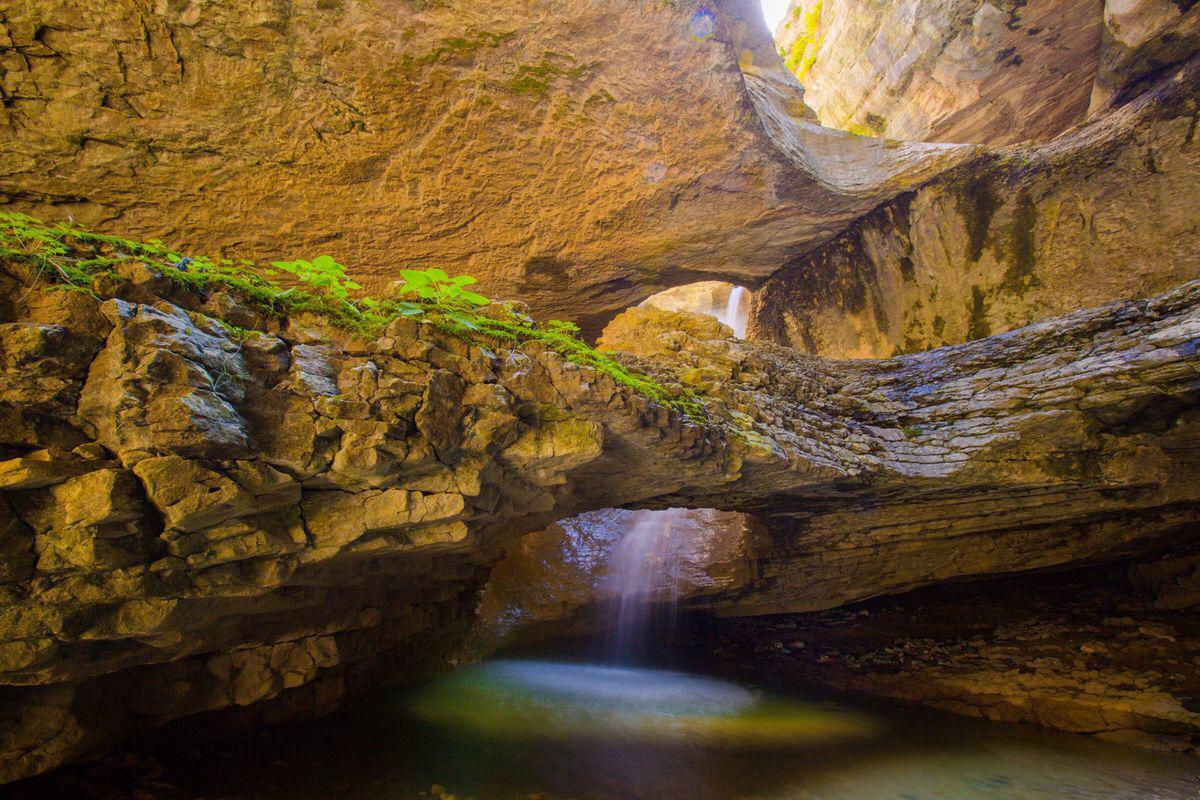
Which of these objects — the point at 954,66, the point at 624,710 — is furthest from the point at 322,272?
the point at 954,66

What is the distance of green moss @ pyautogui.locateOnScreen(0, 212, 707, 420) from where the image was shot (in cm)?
251

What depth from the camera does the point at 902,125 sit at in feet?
43.5

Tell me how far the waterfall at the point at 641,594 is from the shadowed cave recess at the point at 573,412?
89 millimetres

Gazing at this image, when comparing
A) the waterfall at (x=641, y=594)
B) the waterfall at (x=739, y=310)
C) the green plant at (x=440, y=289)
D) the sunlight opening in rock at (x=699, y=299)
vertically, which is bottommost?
the waterfall at (x=641, y=594)

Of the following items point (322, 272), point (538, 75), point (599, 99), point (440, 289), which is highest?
Result: point (599, 99)

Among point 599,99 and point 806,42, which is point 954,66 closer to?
point 806,42

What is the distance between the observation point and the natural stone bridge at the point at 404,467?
7.93ft

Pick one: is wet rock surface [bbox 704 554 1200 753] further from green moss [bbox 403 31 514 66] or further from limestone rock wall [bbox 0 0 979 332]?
green moss [bbox 403 31 514 66]

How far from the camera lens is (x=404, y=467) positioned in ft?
10.2

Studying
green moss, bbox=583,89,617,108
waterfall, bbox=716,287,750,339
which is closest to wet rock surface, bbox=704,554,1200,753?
green moss, bbox=583,89,617,108

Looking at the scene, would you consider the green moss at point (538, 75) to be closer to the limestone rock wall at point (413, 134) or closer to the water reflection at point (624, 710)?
the limestone rock wall at point (413, 134)

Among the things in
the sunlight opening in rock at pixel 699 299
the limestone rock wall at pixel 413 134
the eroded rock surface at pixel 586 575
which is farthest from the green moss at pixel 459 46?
the sunlight opening in rock at pixel 699 299

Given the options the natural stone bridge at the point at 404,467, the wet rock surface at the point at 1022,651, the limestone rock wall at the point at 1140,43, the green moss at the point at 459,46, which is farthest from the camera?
the limestone rock wall at the point at 1140,43

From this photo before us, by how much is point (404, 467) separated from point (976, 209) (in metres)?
9.45
